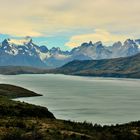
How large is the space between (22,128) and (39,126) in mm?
3512

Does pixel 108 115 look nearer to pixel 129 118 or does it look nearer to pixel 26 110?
pixel 129 118

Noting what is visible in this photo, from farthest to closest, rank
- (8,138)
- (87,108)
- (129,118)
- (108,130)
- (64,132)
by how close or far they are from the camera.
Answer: (87,108), (129,118), (108,130), (64,132), (8,138)

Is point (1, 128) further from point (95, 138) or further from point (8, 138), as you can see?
point (95, 138)

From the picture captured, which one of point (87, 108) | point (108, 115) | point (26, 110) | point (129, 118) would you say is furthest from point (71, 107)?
point (26, 110)

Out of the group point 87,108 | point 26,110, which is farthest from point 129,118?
point 26,110

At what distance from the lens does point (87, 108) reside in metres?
180

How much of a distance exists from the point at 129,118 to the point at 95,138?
8454 cm

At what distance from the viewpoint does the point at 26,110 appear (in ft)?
360

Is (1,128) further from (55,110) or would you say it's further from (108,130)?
(55,110)

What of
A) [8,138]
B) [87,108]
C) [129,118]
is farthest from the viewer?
[87,108]

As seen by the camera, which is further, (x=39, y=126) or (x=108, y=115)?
(x=108, y=115)

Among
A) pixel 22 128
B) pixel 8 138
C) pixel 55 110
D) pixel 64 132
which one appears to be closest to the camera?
pixel 8 138

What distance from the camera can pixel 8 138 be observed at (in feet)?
198

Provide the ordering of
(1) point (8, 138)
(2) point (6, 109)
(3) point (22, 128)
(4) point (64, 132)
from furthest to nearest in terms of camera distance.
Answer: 1. (2) point (6, 109)
2. (3) point (22, 128)
3. (4) point (64, 132)
4. (1) point (8, 138)
